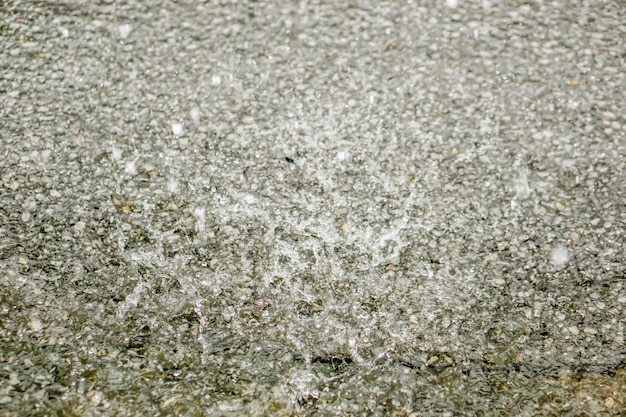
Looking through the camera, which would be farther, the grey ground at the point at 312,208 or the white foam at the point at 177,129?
the white foam at the point at 177,129

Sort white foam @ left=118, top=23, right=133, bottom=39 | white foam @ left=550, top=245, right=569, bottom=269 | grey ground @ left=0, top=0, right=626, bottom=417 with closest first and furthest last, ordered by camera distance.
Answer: grey ground @ left=0, top=0, right=626, bottom=417
white foam @ left=550, top=245, right=569, bottom=269
white foam @ left=118, top=23, right=133, bottom=39

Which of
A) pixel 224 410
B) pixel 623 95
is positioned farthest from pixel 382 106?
pixel 224 410

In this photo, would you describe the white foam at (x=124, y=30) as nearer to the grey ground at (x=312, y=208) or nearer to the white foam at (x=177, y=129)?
the grey ground at (x=312, y=208)

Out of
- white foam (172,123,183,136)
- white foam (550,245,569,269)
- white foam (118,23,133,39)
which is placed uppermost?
white foam (118,23,133,39)

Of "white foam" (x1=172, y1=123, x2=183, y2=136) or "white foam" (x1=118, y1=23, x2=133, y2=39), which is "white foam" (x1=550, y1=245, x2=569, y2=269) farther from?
"white foam" (x1=118, y1=23, x2=133, y2=39)

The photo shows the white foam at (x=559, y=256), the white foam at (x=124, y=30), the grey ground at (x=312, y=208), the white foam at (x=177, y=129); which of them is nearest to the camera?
the grey ground at (x=312, y=208)

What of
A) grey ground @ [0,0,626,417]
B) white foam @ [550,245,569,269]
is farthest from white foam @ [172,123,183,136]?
white foam @ [550,245,569,269]

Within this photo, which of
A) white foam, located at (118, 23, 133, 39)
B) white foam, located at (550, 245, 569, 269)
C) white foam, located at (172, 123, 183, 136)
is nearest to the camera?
white foam, located at (550, 245, 569, 269)

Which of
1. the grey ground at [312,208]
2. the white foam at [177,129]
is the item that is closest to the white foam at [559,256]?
the grey ground at [312,208]

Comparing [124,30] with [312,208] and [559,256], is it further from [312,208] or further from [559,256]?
[559,256]
